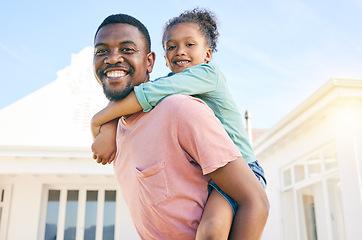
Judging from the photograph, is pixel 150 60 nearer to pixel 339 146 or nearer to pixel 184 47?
pixel 184 47

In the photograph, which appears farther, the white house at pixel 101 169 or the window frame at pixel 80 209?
the window frame at pixel 80 209

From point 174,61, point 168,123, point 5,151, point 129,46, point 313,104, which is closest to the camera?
point 168,123

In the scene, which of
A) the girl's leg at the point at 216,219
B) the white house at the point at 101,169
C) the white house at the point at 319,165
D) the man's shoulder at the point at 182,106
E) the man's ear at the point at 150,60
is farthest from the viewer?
the white house at the point at 101,169

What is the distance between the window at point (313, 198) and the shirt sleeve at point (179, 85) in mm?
5539

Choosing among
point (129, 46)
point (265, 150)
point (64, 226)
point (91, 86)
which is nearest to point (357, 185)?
point (265, 150)

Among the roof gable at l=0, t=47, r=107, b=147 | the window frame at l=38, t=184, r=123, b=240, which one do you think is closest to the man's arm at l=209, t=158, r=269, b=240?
the window frame at l=38, t=184, r=123, b=240

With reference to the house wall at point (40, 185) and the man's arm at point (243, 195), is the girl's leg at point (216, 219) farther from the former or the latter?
the house wall at point (40, 185)

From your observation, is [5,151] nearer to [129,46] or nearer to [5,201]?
[5,201]

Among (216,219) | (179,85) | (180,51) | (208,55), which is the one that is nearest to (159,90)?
(179,85)

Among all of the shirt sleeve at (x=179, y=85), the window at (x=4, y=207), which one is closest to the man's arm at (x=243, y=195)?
the shirt sleeve at (x=179, y=85)

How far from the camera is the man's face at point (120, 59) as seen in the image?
1756 millimetres

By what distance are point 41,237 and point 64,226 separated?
579 millimetres

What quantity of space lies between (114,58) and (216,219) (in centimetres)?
81

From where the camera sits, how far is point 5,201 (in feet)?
31.8
